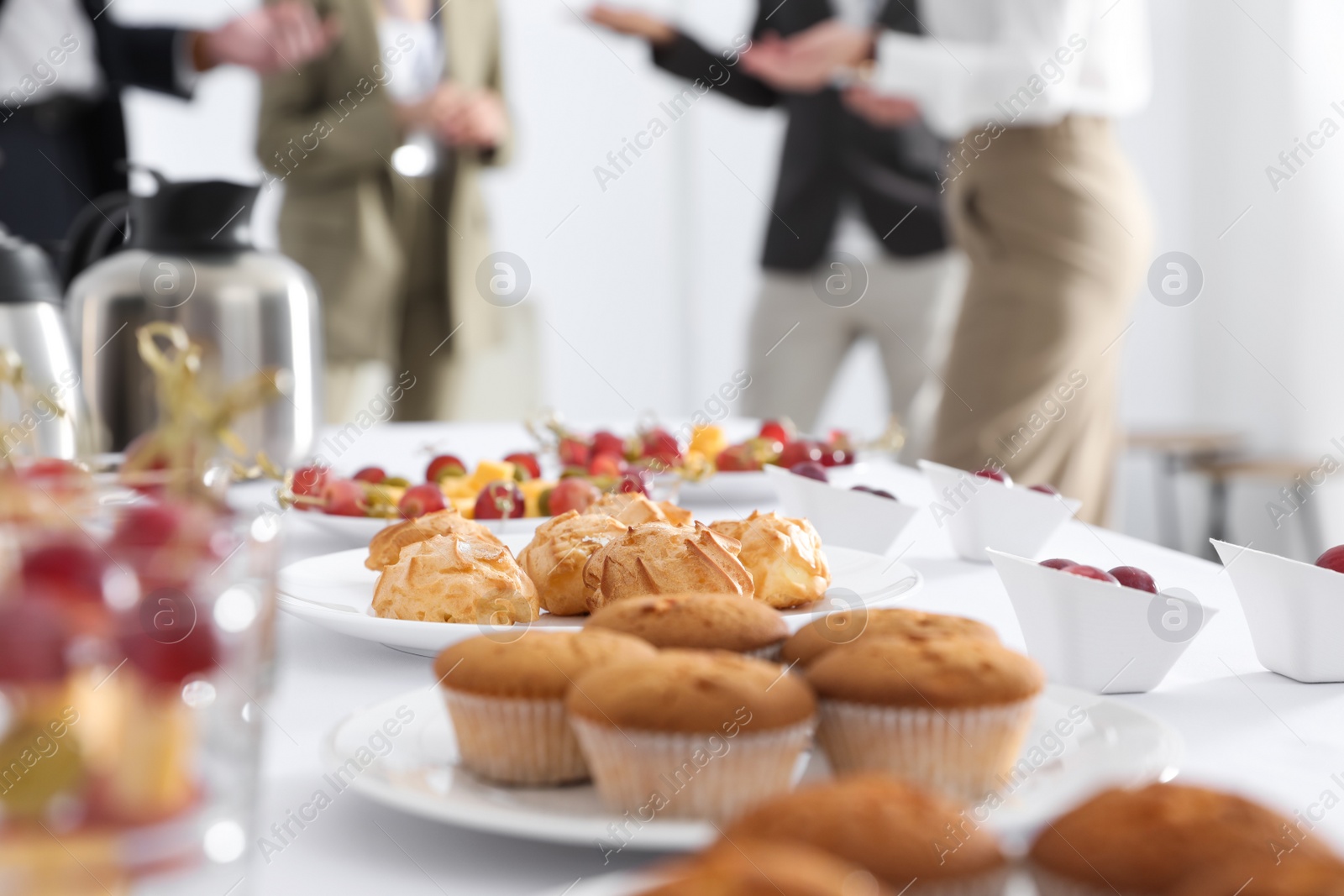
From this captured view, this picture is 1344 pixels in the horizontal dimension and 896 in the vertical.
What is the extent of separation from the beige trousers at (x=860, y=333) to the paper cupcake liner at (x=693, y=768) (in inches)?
103

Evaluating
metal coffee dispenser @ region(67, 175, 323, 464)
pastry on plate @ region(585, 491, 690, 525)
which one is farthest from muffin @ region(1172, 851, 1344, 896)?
metal coffee dispenser @ region(67, 175, 323, 464)

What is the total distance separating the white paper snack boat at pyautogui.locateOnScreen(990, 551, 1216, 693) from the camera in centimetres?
66

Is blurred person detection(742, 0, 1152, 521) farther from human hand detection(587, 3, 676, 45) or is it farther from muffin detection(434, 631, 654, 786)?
muffin detection(434, 631, 654, 786)

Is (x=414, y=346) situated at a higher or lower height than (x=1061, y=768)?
lower

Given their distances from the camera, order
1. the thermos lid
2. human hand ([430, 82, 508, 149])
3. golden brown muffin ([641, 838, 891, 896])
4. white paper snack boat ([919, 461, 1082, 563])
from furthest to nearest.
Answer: human hand ([430, 82, 508, 149]) → the thermos lid → white paper snack boat ([919, 461, 1082, 563]) → golden brown muffin ([641, 838, 891, 896])

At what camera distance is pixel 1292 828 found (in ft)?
1.10

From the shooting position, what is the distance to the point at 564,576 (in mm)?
744

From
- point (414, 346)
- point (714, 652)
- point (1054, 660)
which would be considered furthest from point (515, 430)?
point (714, 652)

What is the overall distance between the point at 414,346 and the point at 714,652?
268 cm

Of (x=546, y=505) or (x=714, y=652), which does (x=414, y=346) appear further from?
(x=714, y=652)

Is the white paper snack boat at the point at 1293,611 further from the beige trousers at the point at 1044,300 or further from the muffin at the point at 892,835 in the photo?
the beige trousers at the point at 1044,300

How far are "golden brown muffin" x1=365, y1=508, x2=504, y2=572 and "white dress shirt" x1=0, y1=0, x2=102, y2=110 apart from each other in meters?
1.54

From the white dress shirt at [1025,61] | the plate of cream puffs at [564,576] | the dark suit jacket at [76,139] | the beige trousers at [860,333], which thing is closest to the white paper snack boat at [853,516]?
the plate of cream puffs at [564,576]

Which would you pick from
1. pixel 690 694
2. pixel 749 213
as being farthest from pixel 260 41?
pixel 749 213
